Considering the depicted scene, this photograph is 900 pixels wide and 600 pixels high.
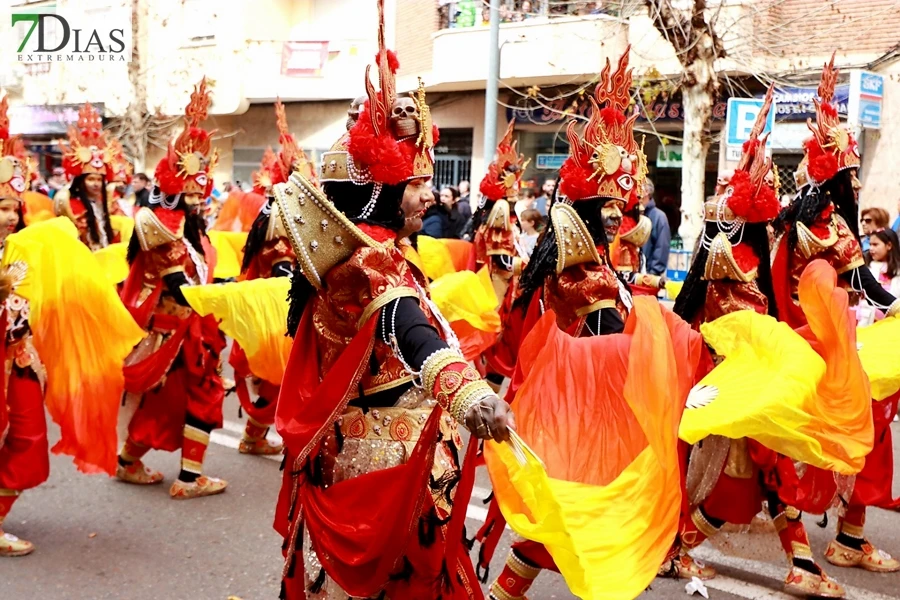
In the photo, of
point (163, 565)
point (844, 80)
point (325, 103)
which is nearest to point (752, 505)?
point (163, 565)

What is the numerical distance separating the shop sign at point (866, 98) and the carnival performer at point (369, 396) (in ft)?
35.1

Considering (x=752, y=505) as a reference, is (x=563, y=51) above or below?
above

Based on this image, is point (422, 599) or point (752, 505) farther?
point (752, 505)

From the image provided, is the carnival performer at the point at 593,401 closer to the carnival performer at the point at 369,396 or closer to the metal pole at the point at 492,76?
the carnival performer at the point at 369,396

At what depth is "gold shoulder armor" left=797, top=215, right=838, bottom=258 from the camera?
5988 millimetres

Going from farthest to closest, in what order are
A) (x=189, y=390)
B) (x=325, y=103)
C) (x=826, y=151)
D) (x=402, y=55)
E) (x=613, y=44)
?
(x=325, y=103)
(x=402, y=55)
(x=613, y=44)
(x=189, y=390)
(x=826, y=151)

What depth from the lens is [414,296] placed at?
3.19 meters

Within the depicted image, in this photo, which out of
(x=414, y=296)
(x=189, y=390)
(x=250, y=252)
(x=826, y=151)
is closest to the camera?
(x=414, y=296)

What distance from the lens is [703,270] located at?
518 cm

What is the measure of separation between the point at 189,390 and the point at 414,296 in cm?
375

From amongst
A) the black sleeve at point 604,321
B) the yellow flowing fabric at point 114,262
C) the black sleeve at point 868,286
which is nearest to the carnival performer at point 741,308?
the black sleeve at point 604,321

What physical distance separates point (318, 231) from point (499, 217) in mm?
6485

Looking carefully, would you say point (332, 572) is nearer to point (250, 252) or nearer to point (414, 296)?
point (414, 296)

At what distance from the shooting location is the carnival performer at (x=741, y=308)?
4875 mm
